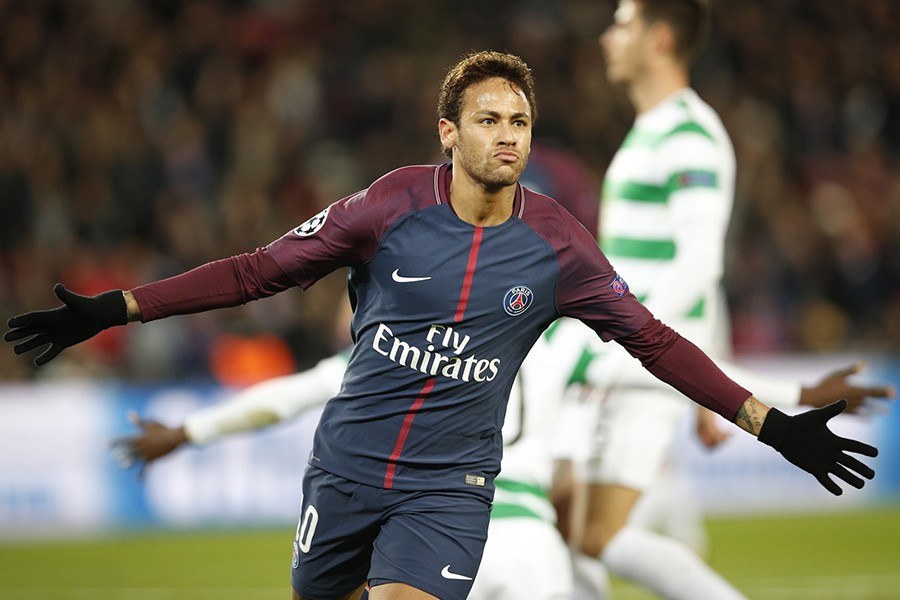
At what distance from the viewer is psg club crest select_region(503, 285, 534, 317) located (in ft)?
14.1

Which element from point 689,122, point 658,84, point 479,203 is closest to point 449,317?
point 479,203

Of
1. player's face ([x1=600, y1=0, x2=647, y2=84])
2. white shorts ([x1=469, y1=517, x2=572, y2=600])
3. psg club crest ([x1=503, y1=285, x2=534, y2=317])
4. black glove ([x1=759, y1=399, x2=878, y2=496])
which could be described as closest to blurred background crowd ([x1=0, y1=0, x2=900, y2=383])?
player's face ([x1=600, y1=0, x2=647, y2=84])

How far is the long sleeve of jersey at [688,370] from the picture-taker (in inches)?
168

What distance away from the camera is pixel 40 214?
547 inches

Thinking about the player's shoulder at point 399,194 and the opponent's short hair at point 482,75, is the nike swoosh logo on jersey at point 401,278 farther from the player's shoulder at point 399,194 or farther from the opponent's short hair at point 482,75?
the opponent's short hair at point 482,75

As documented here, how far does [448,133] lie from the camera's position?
440 cm

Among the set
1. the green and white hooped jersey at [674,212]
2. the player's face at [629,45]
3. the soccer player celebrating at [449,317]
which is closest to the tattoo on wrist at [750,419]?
the soccer player celebrating at [449,317]

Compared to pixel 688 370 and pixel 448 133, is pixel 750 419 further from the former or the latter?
pixel 448 133

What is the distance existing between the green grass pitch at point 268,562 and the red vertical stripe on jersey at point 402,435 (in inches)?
194

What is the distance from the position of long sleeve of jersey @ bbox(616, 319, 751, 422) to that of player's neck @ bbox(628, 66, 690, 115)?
218cm

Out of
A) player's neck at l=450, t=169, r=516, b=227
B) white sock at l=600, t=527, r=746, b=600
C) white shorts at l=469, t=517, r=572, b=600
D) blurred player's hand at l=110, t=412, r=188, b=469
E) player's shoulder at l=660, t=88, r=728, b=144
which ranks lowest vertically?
white shorts at l=469, t=517, r=572, b=600

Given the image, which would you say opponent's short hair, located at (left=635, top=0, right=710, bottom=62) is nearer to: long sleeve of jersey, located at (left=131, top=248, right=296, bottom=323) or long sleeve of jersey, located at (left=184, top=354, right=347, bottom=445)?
long sleeve of jersey, located at (left=184, top=354, right=347, bottom=445)

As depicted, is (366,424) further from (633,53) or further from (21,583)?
(21,583)

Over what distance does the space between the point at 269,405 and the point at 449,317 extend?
133cm
